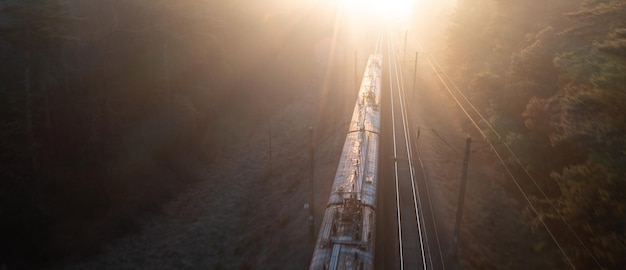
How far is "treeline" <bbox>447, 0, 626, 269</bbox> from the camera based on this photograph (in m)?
12.1

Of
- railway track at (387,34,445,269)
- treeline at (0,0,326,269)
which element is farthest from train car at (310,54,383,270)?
treeline at (0,0,326,269)

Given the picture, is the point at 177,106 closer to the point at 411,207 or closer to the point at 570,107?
the point at 411,207

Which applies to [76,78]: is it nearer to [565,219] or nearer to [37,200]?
[37,200]

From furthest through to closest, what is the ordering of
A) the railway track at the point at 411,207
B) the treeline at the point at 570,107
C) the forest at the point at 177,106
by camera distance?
1. the railway track at the point at 411,207
2. the forest at the point at 177,106
3. the treeline at the point at 570,107

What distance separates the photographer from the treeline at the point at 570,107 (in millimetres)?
12086

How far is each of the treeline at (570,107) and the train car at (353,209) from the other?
21.5 feet

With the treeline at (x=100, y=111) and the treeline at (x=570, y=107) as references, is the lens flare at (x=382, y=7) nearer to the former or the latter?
the treeline at (x=100, y=111)

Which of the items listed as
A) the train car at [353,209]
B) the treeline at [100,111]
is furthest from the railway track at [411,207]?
the treeline at [100,111]

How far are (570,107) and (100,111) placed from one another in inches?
1018

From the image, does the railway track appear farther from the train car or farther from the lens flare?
the lens flare

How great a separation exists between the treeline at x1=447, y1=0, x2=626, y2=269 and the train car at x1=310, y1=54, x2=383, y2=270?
6.55 meters

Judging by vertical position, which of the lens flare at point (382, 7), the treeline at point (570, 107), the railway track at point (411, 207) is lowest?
the railway track at point (411, 207)

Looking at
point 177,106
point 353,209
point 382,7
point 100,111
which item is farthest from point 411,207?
point 382,7

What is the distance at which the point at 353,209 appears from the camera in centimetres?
1430
